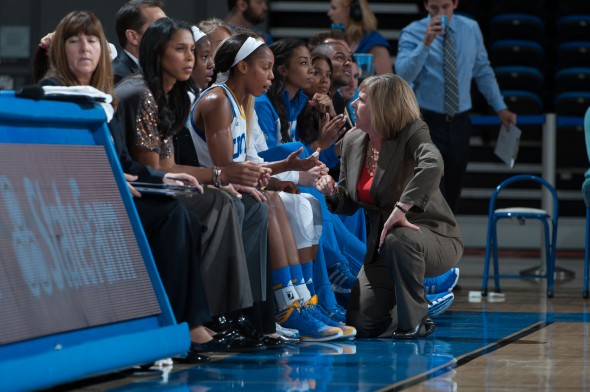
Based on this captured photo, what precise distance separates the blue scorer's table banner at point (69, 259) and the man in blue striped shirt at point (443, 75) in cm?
387

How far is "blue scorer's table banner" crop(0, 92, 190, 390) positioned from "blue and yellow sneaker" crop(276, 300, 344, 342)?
3.80 ft

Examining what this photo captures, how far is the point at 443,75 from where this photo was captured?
24.8 ft

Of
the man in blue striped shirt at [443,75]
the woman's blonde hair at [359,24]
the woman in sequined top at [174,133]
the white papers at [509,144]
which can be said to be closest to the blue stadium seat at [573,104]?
the white papers at [509,144]

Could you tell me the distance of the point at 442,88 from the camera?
7.51m

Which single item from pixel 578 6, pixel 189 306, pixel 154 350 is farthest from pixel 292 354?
pixel 578 6

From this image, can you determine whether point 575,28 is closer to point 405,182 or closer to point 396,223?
point 405,182

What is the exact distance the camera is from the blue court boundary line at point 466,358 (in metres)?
3.75

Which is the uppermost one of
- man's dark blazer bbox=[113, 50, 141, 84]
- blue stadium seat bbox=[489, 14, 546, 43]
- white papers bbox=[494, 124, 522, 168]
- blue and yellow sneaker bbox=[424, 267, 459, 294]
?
blue stadium seat bbox=[489, 14, 546, 43]

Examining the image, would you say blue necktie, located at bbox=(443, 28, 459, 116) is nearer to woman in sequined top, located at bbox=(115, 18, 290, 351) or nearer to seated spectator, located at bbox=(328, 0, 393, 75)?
seated spectator, located at bbox=(328, 0, 393, 75)

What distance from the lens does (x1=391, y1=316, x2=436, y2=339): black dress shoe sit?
5.09m

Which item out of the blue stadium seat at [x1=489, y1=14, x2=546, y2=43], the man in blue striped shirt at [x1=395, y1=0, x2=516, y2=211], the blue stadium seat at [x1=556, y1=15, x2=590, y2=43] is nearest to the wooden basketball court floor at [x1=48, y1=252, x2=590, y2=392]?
the man in blue striped shirt at [x1=395, y1=0, x2=516, y2=211]

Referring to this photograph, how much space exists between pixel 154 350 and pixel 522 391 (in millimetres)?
1150

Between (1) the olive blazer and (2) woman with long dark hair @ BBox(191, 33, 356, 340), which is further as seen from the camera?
(1) the olive blazer

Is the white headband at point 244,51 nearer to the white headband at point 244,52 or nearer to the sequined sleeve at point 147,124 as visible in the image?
the white headband at point 244,52
